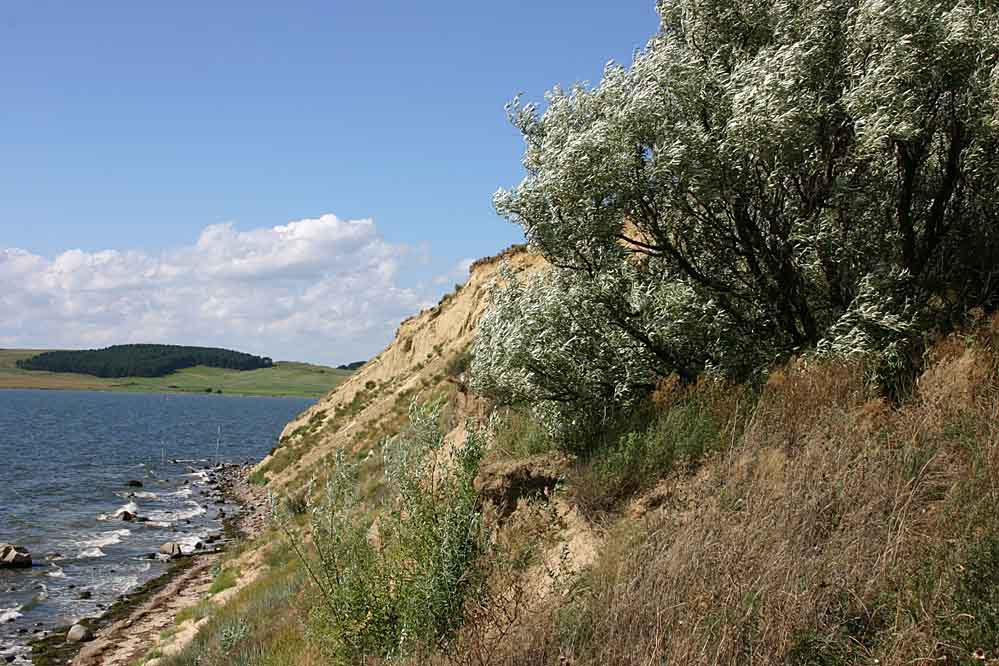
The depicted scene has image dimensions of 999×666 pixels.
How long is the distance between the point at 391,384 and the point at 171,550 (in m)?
Result: 19.3

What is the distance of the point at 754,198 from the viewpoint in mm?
9516

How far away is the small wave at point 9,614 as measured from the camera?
21647 mm

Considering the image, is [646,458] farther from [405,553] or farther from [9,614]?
[9,614]

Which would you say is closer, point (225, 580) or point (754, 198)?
point (754, 198)

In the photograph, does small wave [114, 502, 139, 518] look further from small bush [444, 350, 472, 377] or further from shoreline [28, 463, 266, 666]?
small bush [444, 350, 472, 377]

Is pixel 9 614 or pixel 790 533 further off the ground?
pixel 790 533

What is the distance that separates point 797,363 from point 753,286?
1.44 m

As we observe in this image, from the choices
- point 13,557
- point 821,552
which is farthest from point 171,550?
point 821,552

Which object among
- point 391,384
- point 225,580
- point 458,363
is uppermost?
point 458,363

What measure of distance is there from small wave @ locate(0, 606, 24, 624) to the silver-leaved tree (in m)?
19.6

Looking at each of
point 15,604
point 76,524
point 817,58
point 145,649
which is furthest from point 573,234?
point 76,524

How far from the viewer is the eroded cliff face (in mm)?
35688

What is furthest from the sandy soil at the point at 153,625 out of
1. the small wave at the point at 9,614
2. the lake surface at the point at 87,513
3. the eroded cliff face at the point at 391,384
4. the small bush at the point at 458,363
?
the small bush at the point at 458,363

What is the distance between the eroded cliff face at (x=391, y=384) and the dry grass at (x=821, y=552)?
21518 mm
